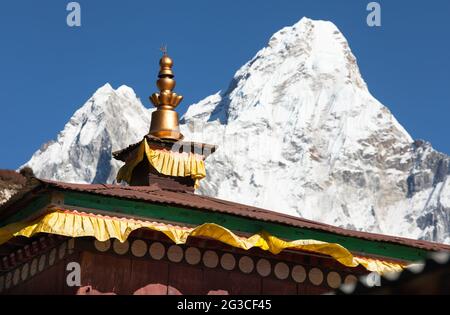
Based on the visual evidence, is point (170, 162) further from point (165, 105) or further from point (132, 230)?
point (132, 230)

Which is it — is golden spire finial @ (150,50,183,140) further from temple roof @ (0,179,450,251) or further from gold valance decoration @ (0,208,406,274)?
gold valance decoration @ (0,208,406,274)

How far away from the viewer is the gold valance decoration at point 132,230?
16406 millimetres

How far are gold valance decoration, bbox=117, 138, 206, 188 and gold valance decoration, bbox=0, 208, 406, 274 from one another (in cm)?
414

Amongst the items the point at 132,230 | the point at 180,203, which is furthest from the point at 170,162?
the point at 132,230

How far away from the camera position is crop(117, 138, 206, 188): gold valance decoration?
21.8m

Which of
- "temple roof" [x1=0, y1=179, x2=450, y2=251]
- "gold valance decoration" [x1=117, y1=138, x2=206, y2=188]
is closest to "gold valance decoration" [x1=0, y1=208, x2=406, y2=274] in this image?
"temple roof" [x1=0, y1=179, x2=450, y2=251]

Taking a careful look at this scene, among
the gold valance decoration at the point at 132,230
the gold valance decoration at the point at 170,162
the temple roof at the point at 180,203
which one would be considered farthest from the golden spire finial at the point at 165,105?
the gold valance decoration at the point at 132,230

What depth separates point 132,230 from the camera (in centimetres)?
1672

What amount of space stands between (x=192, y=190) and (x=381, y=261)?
4.44 m

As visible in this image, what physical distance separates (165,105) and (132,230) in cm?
719

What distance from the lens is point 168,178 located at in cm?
2184

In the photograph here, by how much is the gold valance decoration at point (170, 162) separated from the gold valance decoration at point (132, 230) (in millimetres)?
4139

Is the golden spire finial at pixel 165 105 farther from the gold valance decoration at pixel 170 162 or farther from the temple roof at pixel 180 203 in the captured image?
the temple roof at pixel 180 203
